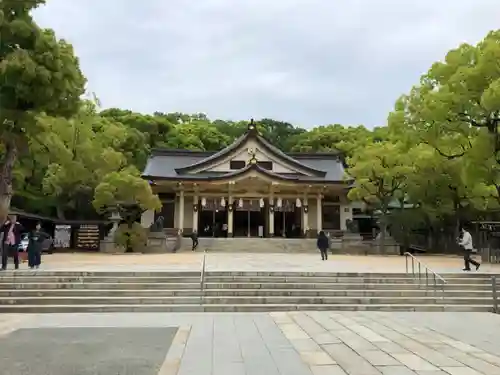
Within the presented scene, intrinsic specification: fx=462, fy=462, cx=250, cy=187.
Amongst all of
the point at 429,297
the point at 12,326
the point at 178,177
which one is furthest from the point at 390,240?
the point at 12,326

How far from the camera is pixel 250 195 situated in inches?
1259

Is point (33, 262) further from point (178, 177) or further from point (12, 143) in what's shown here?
point (178, 177)

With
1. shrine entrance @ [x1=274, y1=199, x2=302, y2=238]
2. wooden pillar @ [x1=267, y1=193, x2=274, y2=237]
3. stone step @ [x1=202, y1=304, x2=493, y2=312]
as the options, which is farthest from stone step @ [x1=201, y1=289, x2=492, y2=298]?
shrine entrance @ [x1=274, y1=199, x2=302, y2=238]

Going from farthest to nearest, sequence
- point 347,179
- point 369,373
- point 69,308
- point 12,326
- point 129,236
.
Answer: point 347,179, point 129,236, point 69,308, point 12,326, point 369,373

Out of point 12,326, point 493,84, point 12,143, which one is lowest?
point 12,326

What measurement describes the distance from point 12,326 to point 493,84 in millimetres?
14247

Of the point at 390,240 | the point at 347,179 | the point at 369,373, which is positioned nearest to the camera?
the point at 369,373

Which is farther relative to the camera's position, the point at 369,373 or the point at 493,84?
the point at 493,84

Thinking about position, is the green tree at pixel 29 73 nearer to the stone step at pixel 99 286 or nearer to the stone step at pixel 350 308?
the stone step at pixel 99 286

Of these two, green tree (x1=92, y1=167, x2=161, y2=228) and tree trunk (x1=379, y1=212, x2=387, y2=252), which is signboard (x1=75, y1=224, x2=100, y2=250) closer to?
green tree (x1=92, y1=167, x2=161, y2=228)

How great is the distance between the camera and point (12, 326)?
8375 millimetres

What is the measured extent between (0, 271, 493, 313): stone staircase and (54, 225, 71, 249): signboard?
13.3 meters

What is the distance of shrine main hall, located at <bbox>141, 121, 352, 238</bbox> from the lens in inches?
1236

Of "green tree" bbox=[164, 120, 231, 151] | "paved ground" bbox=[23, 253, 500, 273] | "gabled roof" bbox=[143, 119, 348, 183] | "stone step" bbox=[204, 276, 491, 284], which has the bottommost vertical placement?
"stone step" bbox=[204, 276, 491, 284]
